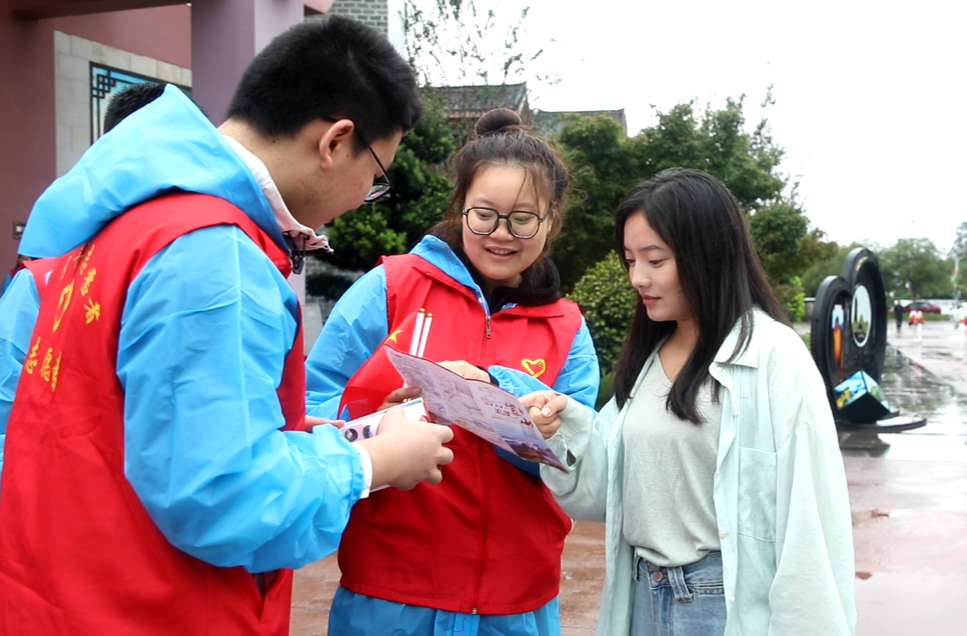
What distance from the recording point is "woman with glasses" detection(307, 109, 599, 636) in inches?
88.0

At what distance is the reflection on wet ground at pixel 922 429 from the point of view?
9500 millimetres

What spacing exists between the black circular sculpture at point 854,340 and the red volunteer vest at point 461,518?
26.5ft

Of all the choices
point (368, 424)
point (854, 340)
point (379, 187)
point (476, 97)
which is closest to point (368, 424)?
point (368, 424)

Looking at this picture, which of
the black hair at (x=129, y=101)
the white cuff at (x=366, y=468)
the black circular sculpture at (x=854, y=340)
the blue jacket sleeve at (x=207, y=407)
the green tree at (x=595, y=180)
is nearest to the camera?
the blue jacket sleeve at (x=207, y=407)

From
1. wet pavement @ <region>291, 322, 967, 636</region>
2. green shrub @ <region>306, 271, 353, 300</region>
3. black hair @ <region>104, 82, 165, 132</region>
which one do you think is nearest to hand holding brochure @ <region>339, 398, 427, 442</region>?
wet pavement @ <region>291, 322, 967, 636</region>

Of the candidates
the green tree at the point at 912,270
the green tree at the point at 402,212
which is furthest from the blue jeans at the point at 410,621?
the green tree at the point at 912,270

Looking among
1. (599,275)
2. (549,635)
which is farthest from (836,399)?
(549,635)

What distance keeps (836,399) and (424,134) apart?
590cm

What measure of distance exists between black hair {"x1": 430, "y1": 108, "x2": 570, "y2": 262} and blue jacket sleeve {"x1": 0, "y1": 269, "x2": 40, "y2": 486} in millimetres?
1093

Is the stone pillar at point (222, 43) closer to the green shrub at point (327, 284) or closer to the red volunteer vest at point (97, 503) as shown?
the green shrub at point (327, 284)

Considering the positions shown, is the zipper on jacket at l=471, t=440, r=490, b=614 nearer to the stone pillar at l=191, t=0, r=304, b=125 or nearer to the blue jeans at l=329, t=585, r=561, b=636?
the blue jeans at l=329, t=585, r=561, b=636

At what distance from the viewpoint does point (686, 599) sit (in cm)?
215

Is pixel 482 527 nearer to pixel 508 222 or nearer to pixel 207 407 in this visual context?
pixel 508 222

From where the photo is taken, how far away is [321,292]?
1159cm
